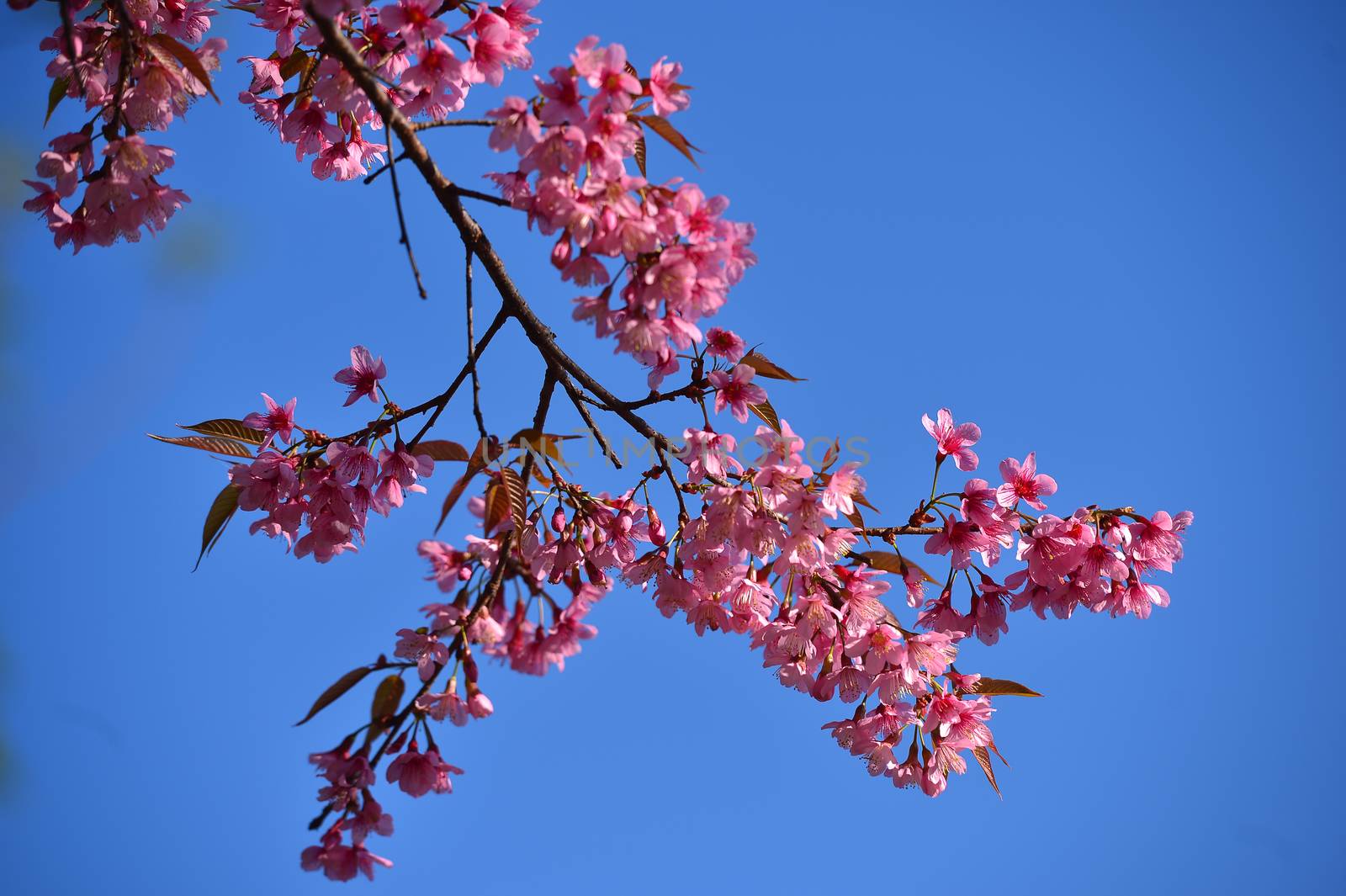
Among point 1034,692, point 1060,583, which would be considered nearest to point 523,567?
point 1034,692

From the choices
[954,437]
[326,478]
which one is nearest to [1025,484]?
[954,437]

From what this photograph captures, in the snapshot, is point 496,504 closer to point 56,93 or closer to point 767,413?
point 767,413

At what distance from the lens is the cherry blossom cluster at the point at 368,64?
2143mm

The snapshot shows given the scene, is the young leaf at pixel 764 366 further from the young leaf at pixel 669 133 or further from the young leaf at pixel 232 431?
the young leaf at pixel 232 431

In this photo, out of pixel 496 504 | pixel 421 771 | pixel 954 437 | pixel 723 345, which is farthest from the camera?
pixel 954 437

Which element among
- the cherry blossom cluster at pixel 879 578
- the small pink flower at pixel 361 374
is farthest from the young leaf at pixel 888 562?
the small pink flower at pixel 361 374

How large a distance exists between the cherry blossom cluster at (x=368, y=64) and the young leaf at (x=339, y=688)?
3.92 feet

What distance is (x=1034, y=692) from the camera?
2.56m

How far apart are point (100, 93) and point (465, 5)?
0.85 m

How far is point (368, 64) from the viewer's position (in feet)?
8.04

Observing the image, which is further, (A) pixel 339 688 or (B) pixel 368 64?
(B) pixel 368 64

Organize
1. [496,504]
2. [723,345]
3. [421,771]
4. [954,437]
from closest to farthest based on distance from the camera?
[496,504]
[421,771]
[723,345]
[954,437]

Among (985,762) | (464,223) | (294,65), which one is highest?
(294,65)

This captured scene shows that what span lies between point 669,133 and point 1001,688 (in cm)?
169
